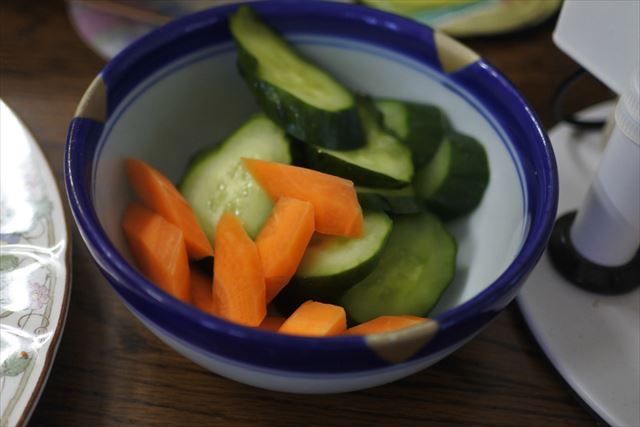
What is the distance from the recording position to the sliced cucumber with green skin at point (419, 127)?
863mm

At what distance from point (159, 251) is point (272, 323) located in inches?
5.1

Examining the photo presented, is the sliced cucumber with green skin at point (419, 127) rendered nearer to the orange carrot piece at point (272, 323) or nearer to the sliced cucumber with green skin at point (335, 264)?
the sliced cucumber with green skin at point (335, 264)

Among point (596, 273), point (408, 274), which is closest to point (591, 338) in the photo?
point (596, 273)

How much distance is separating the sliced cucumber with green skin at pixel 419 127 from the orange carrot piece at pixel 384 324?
24 cm

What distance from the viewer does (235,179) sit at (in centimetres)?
81

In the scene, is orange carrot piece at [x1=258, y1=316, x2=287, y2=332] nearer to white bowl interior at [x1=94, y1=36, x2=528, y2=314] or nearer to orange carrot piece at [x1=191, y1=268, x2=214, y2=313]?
orange carrot piece at [x1=191, y1=268, x2=214, y2=313]

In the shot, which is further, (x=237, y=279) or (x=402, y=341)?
(x=237, y=279)

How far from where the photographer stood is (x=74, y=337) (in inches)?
30.5

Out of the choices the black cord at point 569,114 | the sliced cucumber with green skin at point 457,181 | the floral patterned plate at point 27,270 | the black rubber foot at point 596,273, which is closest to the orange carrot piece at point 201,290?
the floral patterned plate at point 27,270

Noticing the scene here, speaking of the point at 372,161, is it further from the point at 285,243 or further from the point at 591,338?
the point at 591,338

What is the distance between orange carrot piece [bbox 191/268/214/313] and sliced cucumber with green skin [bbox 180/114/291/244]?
0.04 meters

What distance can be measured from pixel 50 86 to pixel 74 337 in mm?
427

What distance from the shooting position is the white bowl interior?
784 mm

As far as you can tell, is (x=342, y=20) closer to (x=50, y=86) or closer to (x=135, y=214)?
(x=135, y=214)
